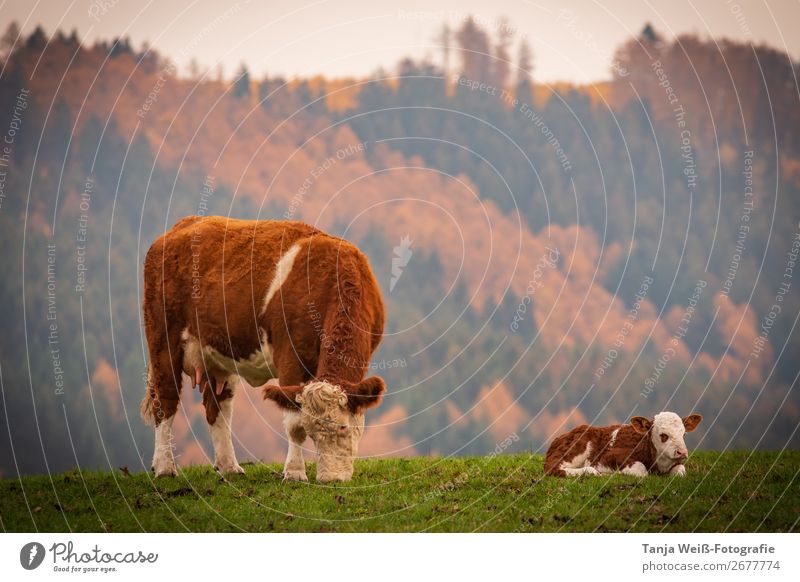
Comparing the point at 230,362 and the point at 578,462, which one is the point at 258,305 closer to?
the point at 230,362

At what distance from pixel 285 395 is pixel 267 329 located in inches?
81.1

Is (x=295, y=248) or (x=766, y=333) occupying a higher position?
(x=295, y=248)

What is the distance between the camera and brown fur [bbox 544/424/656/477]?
16031 millimetres

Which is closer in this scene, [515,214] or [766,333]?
[766,333]

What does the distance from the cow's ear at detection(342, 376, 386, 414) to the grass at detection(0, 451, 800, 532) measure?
1.15 metres

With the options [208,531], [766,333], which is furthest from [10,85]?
[766,333]

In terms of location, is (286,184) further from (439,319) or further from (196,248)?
(196,248)

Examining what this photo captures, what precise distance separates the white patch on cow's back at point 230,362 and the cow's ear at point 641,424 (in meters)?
5.46

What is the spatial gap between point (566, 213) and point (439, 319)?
16.6 ft

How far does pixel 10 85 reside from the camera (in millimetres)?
18844

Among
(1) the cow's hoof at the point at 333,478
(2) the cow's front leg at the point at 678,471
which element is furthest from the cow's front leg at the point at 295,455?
(2) the cow's front leg at the point at 678,471

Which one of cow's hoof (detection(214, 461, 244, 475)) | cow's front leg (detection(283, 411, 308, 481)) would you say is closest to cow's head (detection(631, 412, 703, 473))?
cow's front leg (detection(283, 411, 308, 481))

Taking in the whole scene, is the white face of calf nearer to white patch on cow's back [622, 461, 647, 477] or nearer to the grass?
the grass

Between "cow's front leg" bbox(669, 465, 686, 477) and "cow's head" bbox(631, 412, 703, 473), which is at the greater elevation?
"cow's head" bbox(631, 412, 703, 473)
